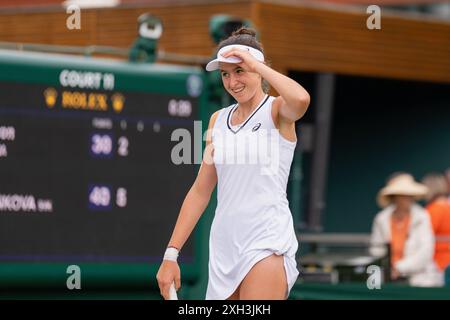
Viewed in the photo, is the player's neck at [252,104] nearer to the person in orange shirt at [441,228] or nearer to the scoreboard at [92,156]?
the scoreboard at [92,156]

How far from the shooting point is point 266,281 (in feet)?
18.5

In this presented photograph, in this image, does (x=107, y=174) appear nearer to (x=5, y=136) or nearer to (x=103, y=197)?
(x=103, y=197)

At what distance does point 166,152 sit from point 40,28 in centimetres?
655

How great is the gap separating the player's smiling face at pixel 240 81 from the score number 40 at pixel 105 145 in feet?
13.2

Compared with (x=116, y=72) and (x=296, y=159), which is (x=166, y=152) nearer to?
(x=116, y=72)

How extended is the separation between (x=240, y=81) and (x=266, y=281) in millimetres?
827

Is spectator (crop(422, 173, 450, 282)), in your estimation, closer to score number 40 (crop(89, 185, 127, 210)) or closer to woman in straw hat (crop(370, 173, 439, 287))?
woman in straw hat (crop(370, 173, 439, 287))

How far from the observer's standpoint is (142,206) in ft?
32.3

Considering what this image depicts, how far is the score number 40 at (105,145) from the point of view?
380 inches

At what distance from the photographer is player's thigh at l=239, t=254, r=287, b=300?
564cm

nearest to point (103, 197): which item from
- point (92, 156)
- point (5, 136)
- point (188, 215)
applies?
point (92, 156)

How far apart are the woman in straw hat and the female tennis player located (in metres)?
7.10

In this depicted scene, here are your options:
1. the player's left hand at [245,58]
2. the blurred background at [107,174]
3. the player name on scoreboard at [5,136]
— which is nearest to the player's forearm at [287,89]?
the player's left hand at [245,58]
